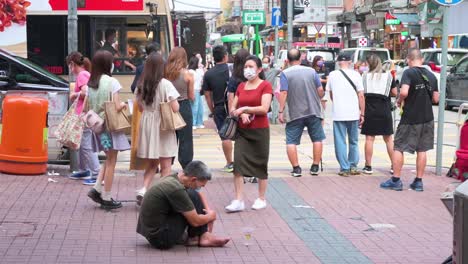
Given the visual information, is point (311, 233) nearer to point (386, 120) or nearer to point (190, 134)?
→ point (190, 134)

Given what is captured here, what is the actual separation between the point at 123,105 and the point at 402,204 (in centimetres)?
338

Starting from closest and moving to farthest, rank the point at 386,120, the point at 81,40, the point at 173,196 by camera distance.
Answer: the point at 173,196
the point at 386,120
the point at 81,40

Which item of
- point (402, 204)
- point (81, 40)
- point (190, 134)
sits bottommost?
point (402, 204)

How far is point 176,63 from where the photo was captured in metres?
9.59

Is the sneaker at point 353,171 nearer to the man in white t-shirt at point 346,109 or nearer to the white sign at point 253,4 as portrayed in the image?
the man in white t-shirt at point 346,109

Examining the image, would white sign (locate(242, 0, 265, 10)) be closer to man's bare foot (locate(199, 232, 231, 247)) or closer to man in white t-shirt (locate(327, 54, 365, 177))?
man in white t-shirt (locate(327, 54, 365, 177))

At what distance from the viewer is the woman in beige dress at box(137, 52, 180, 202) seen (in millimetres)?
8336

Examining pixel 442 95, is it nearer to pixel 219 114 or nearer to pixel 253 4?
pixel 219 114

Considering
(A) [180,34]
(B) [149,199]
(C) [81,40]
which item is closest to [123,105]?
(B) [149,199]

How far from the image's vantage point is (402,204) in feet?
30.2

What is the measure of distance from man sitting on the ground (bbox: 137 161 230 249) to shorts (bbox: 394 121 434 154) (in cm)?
367

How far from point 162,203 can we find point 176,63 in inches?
124

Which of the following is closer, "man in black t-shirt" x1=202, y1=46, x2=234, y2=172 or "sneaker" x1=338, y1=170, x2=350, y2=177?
"man in black t-shirt" x1=202, y1=46, x2=234, y2=172

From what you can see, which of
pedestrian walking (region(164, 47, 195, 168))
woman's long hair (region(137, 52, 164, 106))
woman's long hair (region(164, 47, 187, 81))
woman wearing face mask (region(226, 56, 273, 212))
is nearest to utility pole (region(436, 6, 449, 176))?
woman wearing face mask (region(226, 56, 273, 212))
